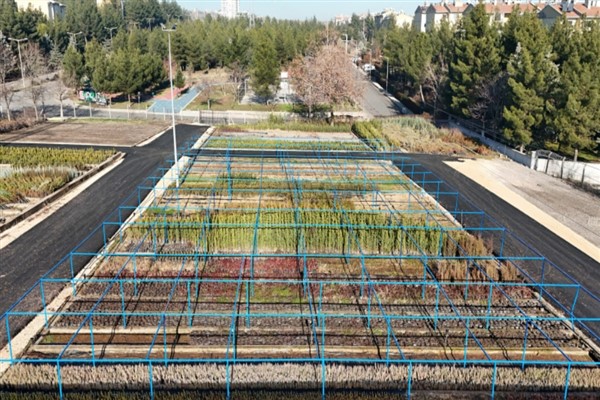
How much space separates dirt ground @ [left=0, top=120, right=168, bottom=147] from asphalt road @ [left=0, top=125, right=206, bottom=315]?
250 inches

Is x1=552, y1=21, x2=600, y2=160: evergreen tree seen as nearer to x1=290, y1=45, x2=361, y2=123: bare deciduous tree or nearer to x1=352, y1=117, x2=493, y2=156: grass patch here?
x1=352, y1=117, x2=493, y2=156: grass patch

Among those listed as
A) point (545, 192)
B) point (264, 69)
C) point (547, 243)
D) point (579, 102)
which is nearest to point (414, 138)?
point (579, 102)

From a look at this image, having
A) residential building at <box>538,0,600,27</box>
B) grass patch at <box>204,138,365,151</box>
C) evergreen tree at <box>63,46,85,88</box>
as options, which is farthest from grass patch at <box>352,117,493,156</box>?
residential building at <box>538,0,600,27</box>

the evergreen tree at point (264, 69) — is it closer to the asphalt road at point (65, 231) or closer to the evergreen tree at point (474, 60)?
the evergreen tree at point (474, 60)

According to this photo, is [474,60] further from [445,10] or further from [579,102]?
[445,10]

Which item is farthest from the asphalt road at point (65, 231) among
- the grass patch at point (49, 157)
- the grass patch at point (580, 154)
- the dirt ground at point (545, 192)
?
the grass patch at point (580, 154)

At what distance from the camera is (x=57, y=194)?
27.8 metres

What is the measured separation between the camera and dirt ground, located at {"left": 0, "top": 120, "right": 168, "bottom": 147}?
133 ft

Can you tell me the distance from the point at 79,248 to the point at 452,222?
16.3 metres

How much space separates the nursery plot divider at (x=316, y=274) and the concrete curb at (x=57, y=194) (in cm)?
378

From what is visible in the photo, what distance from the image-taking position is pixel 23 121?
45188 millimetres

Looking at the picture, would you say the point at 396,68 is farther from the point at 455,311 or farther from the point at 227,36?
the point at 455,311

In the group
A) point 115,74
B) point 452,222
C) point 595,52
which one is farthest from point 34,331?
point 115,74

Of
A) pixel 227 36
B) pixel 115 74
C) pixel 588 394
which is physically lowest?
pixel 588 394
